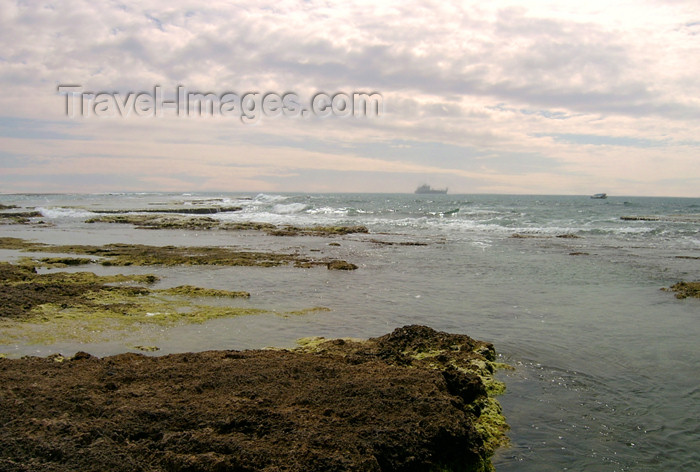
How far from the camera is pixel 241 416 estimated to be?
14.6 ft

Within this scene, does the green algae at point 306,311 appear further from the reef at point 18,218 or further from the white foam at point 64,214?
the white foam at point 64,214

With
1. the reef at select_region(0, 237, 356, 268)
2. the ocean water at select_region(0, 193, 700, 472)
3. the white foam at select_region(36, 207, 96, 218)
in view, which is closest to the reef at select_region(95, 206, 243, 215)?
the white foam at select_region(36, 207, 96, 218)

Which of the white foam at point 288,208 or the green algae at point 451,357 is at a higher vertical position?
the white foam at point 288,208

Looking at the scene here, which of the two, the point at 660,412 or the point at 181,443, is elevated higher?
the point at 181,443

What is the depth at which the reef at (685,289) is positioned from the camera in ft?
41.8

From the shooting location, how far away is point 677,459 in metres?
5.02

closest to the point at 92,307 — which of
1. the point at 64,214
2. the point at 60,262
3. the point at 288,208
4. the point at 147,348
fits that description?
the point at 147,348

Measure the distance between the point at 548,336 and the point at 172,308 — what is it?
7606 mm

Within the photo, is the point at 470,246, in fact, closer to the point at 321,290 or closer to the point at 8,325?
the point at 321,290

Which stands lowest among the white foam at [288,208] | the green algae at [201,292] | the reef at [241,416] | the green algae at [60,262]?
the green algae at [201,292]

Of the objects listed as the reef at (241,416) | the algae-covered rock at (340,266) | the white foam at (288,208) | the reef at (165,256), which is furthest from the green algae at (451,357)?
the white foam at (288,208)

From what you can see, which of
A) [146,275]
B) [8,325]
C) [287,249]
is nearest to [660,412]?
[8,325]

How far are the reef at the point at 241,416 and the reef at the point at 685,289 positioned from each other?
31.5 feet

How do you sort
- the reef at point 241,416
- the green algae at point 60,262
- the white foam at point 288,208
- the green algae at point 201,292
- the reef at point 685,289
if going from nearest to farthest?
the reef at point 241,416
the green algae at point 201,292
the reef at point 685,289
the green algae at point 60,262
the white foam at point 288,208
